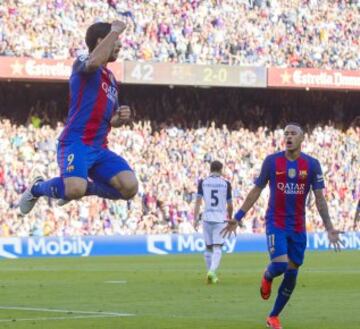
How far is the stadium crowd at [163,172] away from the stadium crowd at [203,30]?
9.51 feet

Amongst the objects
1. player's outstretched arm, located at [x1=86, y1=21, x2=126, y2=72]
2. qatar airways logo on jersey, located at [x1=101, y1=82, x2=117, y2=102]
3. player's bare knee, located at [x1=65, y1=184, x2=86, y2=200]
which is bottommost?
player's bare knee, located at [x1=65, y1=184, x2=86, y2=200]

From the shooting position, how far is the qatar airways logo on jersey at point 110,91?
13.2 m

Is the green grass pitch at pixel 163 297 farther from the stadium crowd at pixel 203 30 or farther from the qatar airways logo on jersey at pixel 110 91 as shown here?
the stadium crowd at pixel 203 30

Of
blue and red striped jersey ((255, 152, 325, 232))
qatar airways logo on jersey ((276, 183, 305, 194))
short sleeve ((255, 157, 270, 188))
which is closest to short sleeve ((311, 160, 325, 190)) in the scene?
blue and red striped jersey ((255, 152, 325, 232))

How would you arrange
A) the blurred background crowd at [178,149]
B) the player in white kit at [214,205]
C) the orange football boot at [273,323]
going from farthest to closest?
the blurred background crowd at [178,149] → the player in white kit at [214,205] → the orange football boot at [273,323]

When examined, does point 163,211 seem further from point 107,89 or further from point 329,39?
point 107,89

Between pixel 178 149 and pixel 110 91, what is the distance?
31228mm

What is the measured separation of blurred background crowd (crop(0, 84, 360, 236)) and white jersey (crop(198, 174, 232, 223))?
46.7 ft

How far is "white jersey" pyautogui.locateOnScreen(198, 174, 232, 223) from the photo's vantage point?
80.4ft

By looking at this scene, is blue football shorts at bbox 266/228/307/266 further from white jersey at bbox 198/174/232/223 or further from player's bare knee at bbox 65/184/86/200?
white jersey at bbox 198/174/232/223

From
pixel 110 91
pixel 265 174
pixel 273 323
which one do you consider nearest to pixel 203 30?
pixel 265 174

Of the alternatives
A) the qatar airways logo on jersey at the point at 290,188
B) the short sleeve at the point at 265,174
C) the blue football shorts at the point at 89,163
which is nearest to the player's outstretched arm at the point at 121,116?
the blue football shorts at the point at 89,163

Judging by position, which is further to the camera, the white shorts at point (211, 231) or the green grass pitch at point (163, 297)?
the white shorts at point (211, 231)

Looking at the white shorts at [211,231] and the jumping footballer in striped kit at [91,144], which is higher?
the jumping footballer in striped kit at [91,144]
